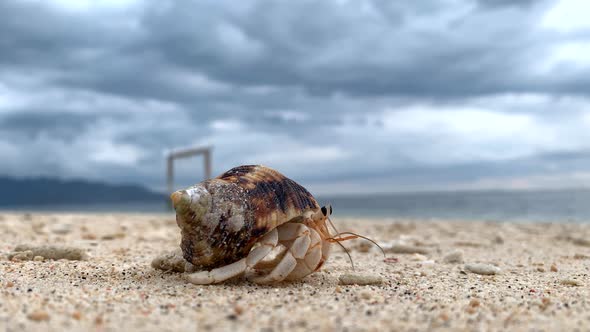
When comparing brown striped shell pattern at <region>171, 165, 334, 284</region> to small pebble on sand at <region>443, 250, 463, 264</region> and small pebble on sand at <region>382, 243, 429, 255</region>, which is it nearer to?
small pebble on sand at <region>443, 250, 463, 264</region>

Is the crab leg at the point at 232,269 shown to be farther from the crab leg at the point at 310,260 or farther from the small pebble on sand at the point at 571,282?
the small pebble on sand at the point at 571,282

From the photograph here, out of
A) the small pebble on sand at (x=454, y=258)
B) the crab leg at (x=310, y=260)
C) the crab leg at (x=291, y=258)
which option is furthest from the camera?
the small pebble on sand at (x=454, y=258)

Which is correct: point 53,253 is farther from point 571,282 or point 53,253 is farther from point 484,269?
point 571,282

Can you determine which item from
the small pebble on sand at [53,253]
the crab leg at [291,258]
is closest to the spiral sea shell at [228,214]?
the crab leg at [291,258]

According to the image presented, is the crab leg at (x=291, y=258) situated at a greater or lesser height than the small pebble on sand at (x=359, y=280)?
greater

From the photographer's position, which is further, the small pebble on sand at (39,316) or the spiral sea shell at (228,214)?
the spiral sea shell at (228,214)

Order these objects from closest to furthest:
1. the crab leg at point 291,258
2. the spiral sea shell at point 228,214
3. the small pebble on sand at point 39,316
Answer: the small pebble on sand at point 39,316
the spiral sea shell at point 228,214
the crab leg at point 291,258

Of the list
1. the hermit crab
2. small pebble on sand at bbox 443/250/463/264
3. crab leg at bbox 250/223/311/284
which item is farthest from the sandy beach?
small pebble on sand at bbox 443/250/463/264

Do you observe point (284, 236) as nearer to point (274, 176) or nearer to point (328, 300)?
point (274, 176)

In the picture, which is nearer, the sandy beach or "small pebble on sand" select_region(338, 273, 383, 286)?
the sandy beach
